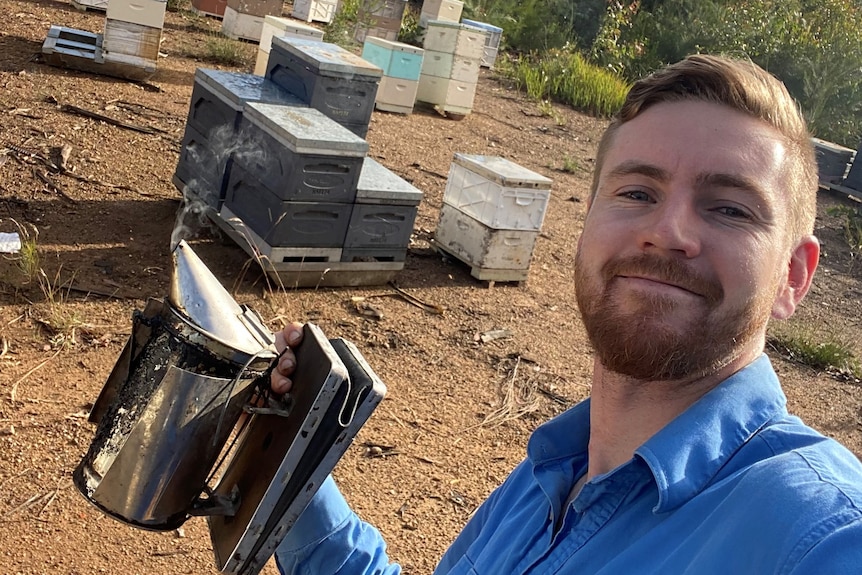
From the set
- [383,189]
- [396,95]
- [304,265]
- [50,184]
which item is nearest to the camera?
[304,265]

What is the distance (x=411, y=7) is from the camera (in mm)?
16406

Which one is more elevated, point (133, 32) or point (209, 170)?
point (133, 32)

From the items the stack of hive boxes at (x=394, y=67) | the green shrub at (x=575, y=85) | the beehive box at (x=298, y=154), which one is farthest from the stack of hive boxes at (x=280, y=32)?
the green shrub at (x=575, y=85)

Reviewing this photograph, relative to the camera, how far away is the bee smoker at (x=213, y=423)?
155 cm

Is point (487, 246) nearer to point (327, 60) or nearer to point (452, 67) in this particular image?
point (327, 60)

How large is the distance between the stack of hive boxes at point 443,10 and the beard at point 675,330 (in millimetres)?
11439

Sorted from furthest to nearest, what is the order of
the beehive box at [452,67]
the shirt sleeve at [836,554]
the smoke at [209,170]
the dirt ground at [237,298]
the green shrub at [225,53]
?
the beehive box at [452,67]
the green shrub at [225,53]
the smoke at [209,170]
the dirt ground at [237,298]
the shirt sleeve at [836,554]

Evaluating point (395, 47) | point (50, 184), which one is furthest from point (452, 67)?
point (50, 184)

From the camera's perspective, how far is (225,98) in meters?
5.62

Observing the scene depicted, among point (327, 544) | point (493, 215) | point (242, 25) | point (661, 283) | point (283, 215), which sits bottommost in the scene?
point (283, 215)

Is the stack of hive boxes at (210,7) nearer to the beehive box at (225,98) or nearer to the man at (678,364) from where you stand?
the beehive box at (225,98)

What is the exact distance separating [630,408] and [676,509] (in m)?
0.31

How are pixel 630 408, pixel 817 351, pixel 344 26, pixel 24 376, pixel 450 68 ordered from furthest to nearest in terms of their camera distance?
pixel 344 26, pixel 450 68, pixel 817 351, pixel 24 376, pixel 630 408

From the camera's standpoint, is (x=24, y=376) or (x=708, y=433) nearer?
(x=708, y=433)
